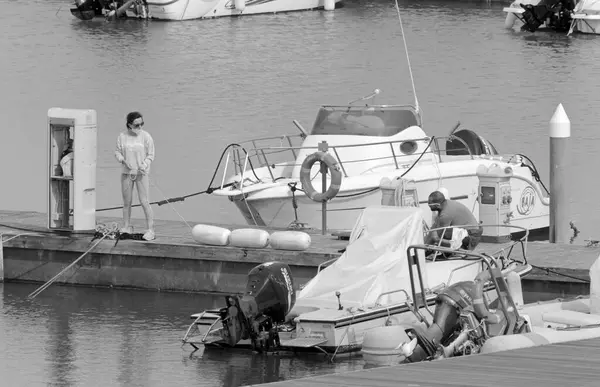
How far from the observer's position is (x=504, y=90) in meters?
45.2

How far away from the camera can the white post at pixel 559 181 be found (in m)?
20.9

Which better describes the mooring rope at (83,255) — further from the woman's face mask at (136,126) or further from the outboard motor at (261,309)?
the outboard motor at (261,309)

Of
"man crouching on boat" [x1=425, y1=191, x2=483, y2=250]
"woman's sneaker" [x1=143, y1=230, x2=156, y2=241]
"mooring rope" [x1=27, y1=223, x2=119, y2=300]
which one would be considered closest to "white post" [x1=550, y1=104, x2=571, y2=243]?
"man crouching on boat" [x1=425, y1=191, x2=483, y2=250]

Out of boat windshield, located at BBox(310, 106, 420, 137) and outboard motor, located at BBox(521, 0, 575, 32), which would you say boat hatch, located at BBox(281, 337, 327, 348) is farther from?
outboard motor, located at BBox(521, 0, 575, 32)

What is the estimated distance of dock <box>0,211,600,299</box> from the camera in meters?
18.8

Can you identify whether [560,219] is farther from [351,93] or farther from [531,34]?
[531,34]

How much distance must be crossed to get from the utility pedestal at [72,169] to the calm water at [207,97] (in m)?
1.00

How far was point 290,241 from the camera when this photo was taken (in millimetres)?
19125

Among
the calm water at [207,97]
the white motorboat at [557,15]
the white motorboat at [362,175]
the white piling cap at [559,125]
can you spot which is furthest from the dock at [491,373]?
the white motorboat at [557,15]

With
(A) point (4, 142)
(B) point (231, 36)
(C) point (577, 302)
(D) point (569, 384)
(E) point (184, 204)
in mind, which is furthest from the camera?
(B) point (231, 36)

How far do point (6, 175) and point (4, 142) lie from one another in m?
4.35

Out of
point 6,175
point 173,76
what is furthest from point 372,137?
point 173,76

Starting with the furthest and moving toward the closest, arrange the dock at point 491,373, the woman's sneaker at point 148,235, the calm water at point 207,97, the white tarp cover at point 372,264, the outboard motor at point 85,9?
the outboard motor at point 85,9 < the woman's sneaker at point 148,235 < the calm water at point 207,97 < the white tarp cover at point 372,264 < the dock at point 491,373

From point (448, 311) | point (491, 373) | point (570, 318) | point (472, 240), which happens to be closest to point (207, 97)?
point (472, 240)
